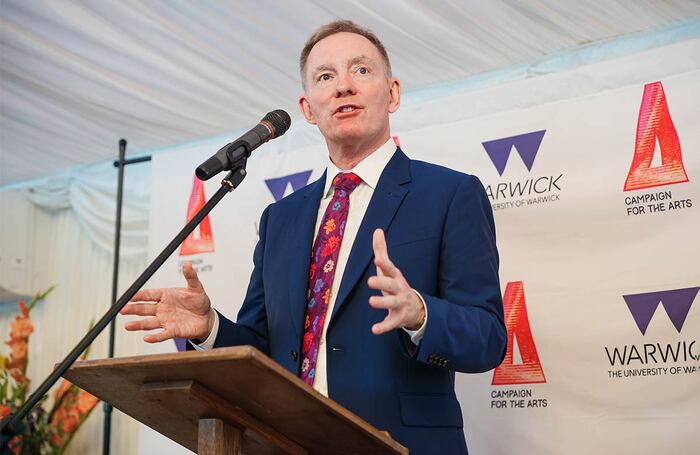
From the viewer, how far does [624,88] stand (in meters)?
3.11

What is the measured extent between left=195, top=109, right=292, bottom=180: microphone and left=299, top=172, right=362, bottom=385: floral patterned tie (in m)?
0.27

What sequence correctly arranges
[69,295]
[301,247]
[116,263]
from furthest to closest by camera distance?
[69,295]
[116,263]
[301,247]

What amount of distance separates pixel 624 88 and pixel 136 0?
6.51ft

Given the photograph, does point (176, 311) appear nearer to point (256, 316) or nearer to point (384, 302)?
point (256, 316)

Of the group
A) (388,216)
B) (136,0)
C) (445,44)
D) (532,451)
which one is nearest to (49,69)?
(136,0)

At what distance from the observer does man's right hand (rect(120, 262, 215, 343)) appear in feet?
6.07

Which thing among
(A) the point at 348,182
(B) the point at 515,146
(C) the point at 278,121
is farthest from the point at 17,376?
(C) the point at 278,121

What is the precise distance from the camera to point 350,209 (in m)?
2.27

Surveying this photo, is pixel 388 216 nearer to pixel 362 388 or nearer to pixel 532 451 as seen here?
pixel 362 388

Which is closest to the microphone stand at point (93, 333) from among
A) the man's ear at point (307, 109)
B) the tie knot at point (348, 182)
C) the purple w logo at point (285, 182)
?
the tie knot at point (348, 182)

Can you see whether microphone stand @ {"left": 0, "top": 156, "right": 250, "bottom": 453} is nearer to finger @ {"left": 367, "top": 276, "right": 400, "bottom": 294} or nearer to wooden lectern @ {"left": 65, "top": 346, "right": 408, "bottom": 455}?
wooden lectern @ {"left": 65, "top": 346, "right": 408, "bottom": 455}

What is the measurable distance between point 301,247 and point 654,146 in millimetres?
1508

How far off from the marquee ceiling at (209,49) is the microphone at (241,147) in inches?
50.5

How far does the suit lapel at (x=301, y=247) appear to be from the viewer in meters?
2.10
